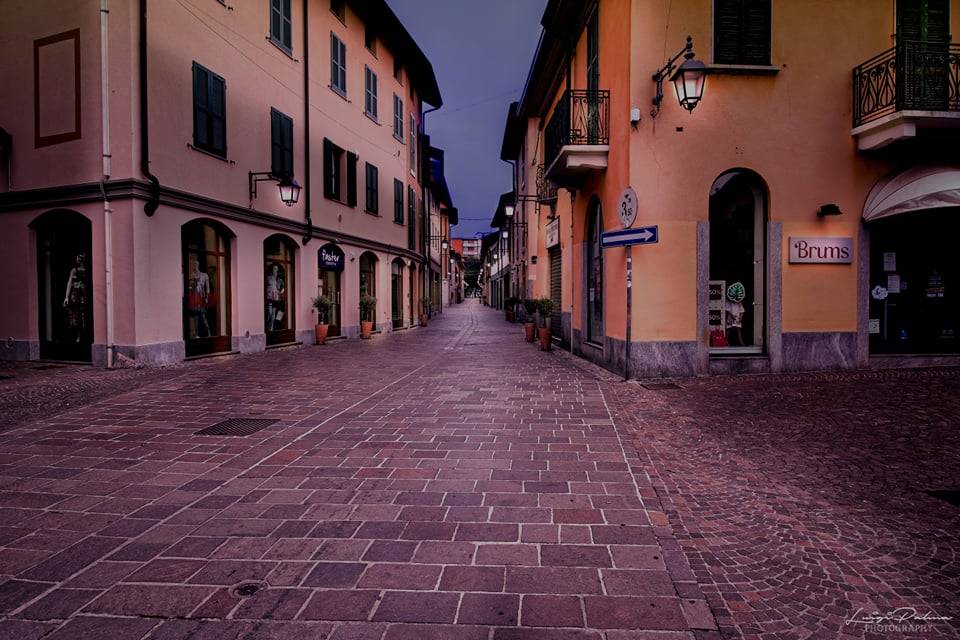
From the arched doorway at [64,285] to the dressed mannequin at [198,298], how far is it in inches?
68.6

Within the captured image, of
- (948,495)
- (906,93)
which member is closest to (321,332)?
(906,93)

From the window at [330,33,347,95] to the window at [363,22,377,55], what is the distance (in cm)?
195

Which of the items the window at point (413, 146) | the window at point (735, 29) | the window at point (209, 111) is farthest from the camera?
the window at point (413, 146)

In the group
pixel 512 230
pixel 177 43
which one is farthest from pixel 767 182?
pixel 512 230

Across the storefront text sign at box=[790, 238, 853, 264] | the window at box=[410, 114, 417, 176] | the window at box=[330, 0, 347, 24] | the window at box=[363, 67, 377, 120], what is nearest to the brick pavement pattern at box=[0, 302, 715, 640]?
the storefront text sign at box=[790, 238, 853, 264]

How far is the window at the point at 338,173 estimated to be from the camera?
16.3 m

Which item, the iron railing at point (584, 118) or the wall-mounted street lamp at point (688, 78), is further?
the iron railing at point (584, 118)

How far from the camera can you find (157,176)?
10.2m

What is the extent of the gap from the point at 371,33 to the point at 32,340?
1445cm

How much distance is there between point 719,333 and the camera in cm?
987

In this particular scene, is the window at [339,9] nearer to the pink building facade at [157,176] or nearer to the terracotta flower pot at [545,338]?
the pink building facade at [157,176]

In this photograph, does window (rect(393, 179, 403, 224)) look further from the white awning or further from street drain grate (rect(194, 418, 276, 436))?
street drain grate (rect(194, 418, 276, 436))

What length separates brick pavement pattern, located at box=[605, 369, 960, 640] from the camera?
2434 mm

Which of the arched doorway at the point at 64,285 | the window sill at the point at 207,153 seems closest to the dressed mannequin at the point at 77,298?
the arched doorway at the point at 64,285
